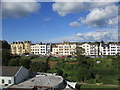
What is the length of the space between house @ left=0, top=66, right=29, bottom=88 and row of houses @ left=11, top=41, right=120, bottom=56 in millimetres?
23252

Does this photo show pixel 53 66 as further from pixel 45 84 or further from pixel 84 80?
pixel 45 84

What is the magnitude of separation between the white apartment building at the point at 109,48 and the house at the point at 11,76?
24.6 m

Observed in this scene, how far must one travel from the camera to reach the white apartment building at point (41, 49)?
41209 millimetres

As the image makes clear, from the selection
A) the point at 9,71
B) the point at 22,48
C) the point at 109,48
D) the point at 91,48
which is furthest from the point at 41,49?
the point at 9,71

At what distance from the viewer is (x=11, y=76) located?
14.5 metres

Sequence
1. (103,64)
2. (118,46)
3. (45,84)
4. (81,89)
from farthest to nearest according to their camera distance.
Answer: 1. (118,46)
2. (103,64)
3. (81,89)
4. (45,84)

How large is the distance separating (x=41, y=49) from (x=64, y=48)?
18.8 ft

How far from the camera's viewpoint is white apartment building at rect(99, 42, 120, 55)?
36.8 m

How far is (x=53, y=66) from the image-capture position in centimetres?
2530

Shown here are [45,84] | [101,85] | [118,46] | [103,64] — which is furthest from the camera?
[118,46]

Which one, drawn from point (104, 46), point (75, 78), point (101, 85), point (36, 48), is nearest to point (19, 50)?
point (36, 48)

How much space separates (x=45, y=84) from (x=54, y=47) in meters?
27.1

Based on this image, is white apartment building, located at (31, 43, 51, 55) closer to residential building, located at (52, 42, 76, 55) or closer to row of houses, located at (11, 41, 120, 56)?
row of houses, located at (11, 41, 120, 56)

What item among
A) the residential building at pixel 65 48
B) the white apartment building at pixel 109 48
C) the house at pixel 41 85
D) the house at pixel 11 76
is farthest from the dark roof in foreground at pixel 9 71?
the white apartment building at pixel 109 48
